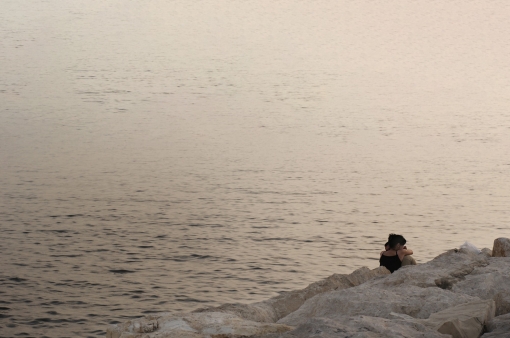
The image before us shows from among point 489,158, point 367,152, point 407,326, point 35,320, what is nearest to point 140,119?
point 367,152

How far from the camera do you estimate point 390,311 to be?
28.5ft

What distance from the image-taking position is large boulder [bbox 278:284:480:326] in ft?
28.9

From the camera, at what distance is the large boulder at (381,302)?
28.9 ft

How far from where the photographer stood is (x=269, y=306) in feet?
37.3

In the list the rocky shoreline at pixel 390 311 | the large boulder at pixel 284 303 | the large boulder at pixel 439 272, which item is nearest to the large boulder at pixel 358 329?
the rocky shoreline at pixel 390 311

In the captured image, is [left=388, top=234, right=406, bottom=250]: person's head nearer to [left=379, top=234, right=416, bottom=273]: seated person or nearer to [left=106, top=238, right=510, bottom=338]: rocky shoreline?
[left=379, top=234, right=416, bottom=273]: seated person

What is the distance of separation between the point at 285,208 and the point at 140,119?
27.9 m

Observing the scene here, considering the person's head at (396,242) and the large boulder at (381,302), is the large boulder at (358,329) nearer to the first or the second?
the large boulder at (381,302)

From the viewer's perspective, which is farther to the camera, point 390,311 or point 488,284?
point 488,284

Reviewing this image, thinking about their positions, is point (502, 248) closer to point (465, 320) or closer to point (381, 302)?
point (381, 302)

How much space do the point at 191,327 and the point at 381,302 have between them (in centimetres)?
251

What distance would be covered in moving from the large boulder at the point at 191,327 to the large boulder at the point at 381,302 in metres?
0.90

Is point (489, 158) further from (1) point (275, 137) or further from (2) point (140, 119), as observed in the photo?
(2) point (140, 119)

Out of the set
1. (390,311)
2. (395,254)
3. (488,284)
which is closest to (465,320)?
(390,311)
